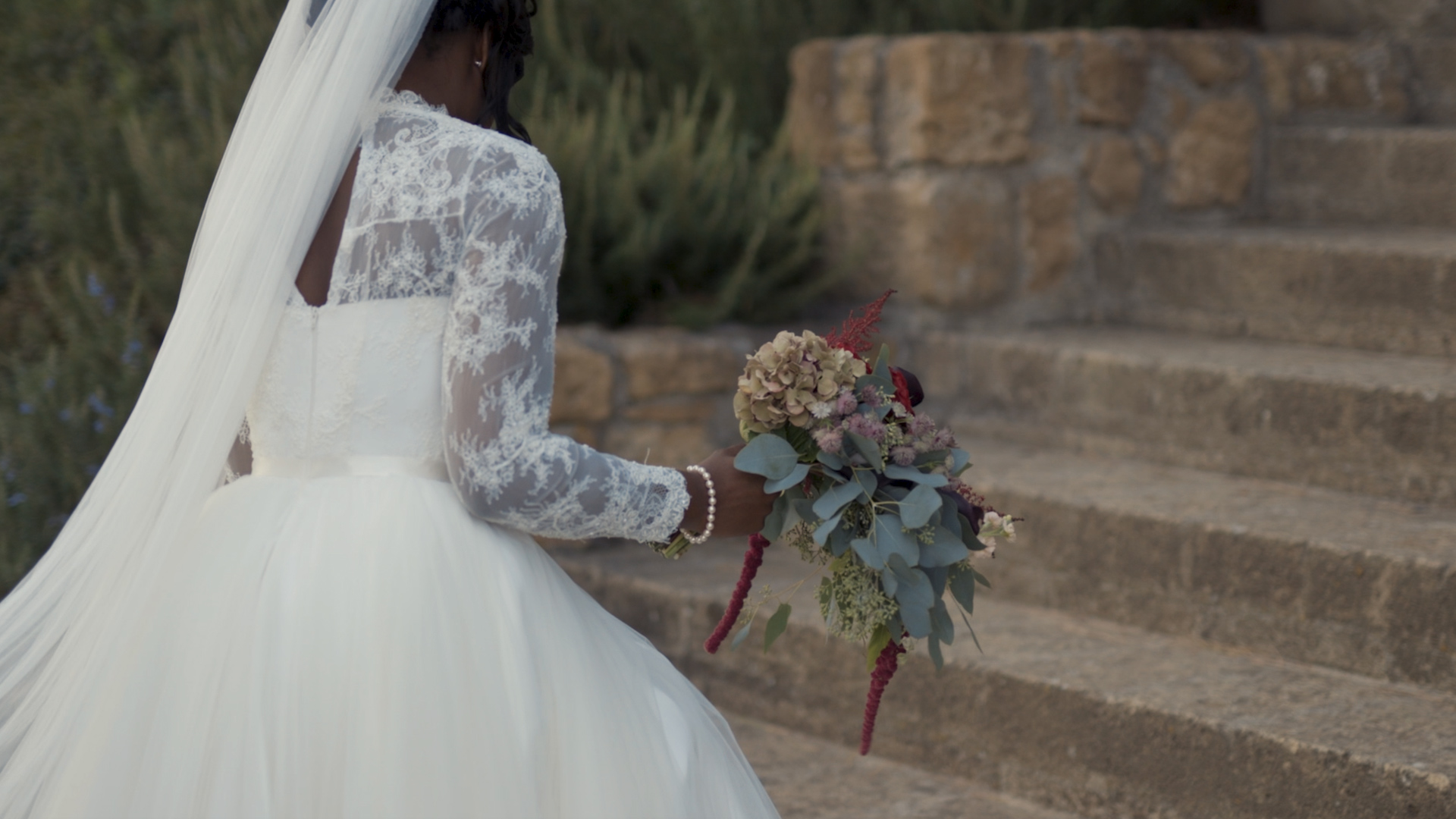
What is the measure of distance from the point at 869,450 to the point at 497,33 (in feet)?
2.54

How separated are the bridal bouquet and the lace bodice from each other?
0.18 meters

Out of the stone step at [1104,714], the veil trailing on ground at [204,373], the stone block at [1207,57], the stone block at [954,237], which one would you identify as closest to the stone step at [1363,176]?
the stone block at [1207,57]

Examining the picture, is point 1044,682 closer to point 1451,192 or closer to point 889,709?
point 889,709

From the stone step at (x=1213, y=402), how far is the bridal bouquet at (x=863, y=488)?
6.05 ft

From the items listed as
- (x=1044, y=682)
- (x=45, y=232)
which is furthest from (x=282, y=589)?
(x=45, y=232)

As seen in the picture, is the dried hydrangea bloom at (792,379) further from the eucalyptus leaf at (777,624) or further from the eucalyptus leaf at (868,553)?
the eucalyptus leaf at (777,624)

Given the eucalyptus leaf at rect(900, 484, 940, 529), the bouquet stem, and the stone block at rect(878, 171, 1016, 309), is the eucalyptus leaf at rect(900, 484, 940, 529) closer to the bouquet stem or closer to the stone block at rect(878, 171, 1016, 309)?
the bouquet stem

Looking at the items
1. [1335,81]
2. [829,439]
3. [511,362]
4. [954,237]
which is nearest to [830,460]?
[829,439]

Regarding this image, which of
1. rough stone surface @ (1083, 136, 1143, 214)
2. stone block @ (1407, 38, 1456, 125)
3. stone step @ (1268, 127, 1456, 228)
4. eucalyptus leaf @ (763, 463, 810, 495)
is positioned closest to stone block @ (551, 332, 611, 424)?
rough stone surface @ (1083, 136, 1143, 214)

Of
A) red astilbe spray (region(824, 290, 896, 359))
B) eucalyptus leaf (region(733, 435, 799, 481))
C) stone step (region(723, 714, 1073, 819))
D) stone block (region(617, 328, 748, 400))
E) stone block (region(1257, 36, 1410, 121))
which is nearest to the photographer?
eucalyptus leaf (region(733, 435, 799, 481))

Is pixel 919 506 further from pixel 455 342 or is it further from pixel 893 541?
pixel 455 342

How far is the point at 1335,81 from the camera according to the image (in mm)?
4672

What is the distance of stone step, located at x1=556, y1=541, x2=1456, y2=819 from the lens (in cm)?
255

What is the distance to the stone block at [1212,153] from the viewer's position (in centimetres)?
452
